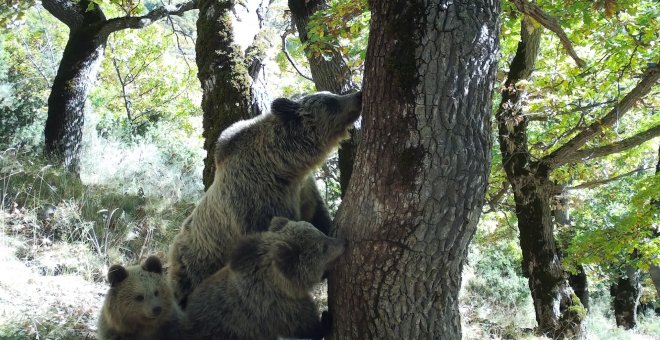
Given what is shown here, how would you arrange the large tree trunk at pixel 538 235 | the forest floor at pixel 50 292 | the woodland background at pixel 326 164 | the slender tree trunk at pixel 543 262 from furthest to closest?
the slender tree trunk at pixel 543 262 → the large tree trunk at pixel 538 235 → the woodland background at pixel 326 164 → the forest floor at pixel 50 292

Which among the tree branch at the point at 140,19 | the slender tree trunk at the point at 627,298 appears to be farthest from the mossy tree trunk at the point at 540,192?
the slender tree trunk at the point at 627,298

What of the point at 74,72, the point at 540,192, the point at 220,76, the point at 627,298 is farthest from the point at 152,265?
the point at 627,298

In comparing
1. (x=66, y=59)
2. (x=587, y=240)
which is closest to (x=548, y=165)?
(x=587, y=240)

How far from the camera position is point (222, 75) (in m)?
5.90

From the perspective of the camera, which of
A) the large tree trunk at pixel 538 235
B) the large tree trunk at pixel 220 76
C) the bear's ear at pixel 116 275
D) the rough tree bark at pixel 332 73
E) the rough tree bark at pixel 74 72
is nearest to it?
the bear's ear at pixel 116 275

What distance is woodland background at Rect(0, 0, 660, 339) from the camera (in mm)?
6250

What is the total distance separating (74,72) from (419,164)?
1047cm

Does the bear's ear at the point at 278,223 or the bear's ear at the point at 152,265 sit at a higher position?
A: the bear's ear at the point at 278,223

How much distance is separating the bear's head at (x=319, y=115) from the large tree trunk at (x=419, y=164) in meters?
1.22

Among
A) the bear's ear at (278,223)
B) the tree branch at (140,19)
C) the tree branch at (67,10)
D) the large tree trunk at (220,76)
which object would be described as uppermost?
the tree branch at (67,10)

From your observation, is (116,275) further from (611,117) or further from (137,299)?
(611,117)

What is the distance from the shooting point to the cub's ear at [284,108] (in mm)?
4645

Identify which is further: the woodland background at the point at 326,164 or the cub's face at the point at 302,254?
the woodland background at the point at 326,164

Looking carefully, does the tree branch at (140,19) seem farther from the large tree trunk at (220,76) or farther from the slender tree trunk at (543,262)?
the slender tree trunk at (543,262)
